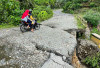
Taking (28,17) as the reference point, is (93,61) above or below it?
below

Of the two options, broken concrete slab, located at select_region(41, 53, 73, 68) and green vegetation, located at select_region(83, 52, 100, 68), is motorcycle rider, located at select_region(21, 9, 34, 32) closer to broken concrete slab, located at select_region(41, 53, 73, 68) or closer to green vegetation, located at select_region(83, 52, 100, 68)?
broken concrete slab, located at select_region(41, 53, 73, 68)

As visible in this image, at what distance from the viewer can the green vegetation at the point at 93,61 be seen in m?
4.43

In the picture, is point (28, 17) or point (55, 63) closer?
point (55, 63)

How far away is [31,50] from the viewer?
3402mm

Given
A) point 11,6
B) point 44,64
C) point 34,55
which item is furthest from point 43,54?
point 11,6

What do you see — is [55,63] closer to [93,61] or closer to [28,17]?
[93,61]

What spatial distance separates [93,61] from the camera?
450 centimetres

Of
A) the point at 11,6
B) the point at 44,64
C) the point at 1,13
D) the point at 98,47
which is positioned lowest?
the point at 98,47

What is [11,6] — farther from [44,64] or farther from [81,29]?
[44,64]

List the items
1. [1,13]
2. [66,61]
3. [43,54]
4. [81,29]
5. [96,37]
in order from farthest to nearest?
1. [1,13]
2. [81,29]
3. [96,37]
4. [43,54]
5. [66,61]

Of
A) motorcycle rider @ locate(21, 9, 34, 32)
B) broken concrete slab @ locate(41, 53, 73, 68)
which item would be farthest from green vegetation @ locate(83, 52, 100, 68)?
motorcycle rider @ locate(21, 9, 34, 32)

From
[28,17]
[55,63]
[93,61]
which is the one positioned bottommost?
[93,61]

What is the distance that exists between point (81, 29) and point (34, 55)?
467 centimetres

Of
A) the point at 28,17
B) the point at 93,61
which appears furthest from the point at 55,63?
the point at 28,17
